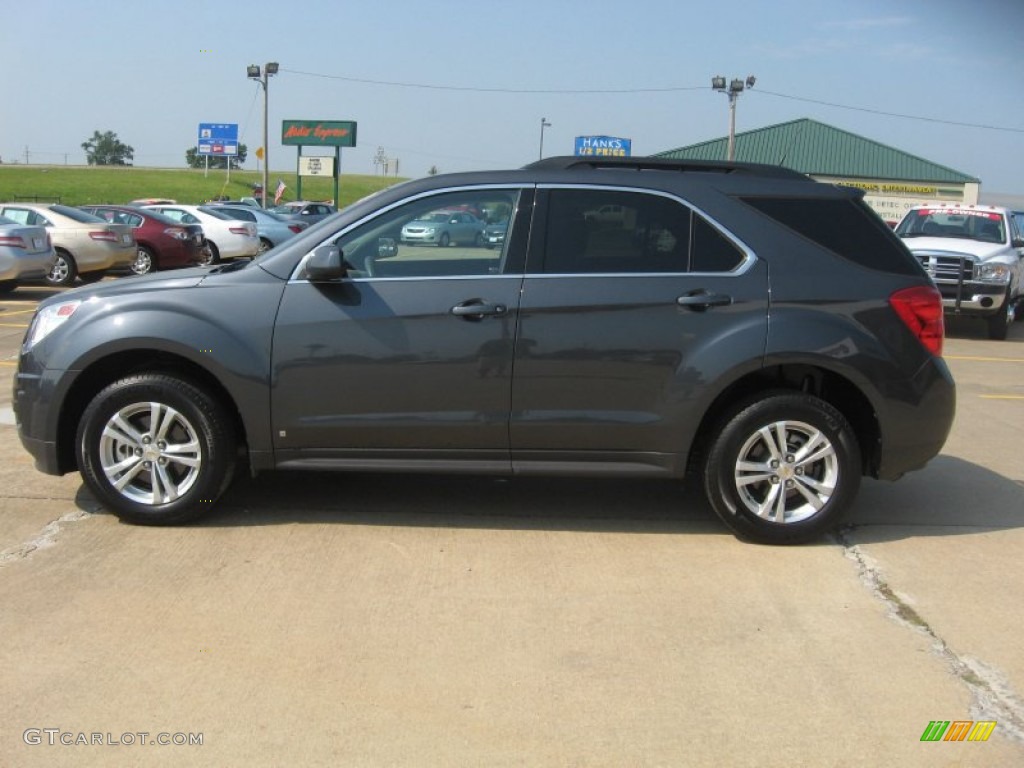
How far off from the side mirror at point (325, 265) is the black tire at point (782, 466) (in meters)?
2.03

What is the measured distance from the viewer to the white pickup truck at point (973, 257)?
13.4 meters

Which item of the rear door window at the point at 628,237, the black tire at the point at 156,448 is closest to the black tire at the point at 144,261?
the black tire at the point at 156,448

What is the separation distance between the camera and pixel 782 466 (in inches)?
189

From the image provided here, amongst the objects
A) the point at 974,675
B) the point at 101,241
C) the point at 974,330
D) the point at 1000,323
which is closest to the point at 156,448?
the point at 974,675

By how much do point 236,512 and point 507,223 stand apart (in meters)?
2.12

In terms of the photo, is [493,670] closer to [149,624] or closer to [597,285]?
[149,624]

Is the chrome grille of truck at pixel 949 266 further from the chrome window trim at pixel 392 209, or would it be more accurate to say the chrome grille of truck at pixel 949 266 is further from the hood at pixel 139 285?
the hood at pixel 139 285

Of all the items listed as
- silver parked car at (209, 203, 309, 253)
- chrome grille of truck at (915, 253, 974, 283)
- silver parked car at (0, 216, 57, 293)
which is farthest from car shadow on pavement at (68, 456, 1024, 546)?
silver parked car at (209, 203, 309, 253)

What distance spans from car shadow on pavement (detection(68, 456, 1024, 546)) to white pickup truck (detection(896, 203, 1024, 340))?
822cm

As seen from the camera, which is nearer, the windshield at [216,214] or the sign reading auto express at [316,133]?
the windshield at [216,214]

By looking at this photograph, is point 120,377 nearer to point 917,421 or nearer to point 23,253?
point 917,421

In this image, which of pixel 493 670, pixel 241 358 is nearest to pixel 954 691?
pixel 493 670

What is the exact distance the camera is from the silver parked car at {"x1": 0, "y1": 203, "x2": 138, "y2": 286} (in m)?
17.4

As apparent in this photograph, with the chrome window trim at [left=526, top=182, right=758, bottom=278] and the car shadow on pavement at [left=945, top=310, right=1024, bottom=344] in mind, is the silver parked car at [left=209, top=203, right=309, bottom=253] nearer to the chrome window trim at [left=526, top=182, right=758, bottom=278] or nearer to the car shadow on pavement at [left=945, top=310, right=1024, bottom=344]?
the car shadow on pavement at [left=945, top=310, right=1024, bottom=344]
